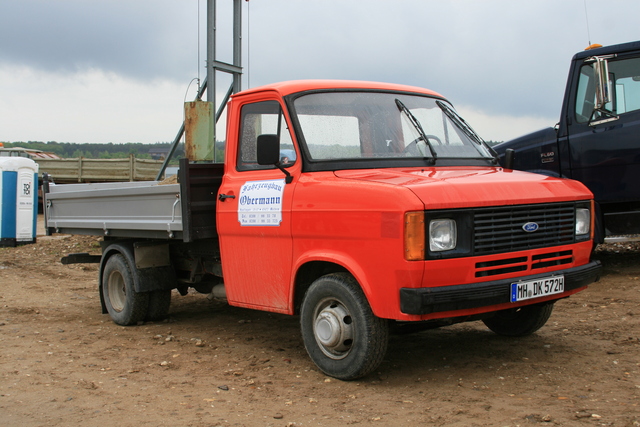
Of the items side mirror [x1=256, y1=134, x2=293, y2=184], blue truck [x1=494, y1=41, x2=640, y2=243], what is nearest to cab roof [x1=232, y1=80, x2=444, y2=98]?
side mirror [x1=256, y1=134, x2=293, y2=184]

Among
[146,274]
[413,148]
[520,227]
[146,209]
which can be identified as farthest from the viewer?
[146,274]

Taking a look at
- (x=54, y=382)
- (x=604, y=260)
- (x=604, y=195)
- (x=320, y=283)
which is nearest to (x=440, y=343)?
(x=320, y=283)

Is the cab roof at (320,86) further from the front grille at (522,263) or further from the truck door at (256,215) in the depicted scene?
the front grille at (522,263)

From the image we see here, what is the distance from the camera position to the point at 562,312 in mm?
6891

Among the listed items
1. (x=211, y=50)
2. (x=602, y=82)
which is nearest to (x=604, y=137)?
(x=602, y=82)

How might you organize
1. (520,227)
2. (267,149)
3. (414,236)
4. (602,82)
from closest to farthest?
(414,236)
(520,227)
(267,149)
(602,82)

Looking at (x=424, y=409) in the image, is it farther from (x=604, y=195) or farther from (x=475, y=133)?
(x=604, y=195)

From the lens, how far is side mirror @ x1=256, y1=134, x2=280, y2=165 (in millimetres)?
4867

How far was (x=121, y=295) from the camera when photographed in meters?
7.36

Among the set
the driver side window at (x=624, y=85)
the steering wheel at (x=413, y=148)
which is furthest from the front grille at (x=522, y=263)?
the driver side window at (x=624, y=85)

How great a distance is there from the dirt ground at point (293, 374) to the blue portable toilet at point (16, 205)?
824cm

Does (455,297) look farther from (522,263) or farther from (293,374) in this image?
(293,374)

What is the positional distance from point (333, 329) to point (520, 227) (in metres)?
1.40

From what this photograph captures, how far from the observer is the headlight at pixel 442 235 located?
162 inches
